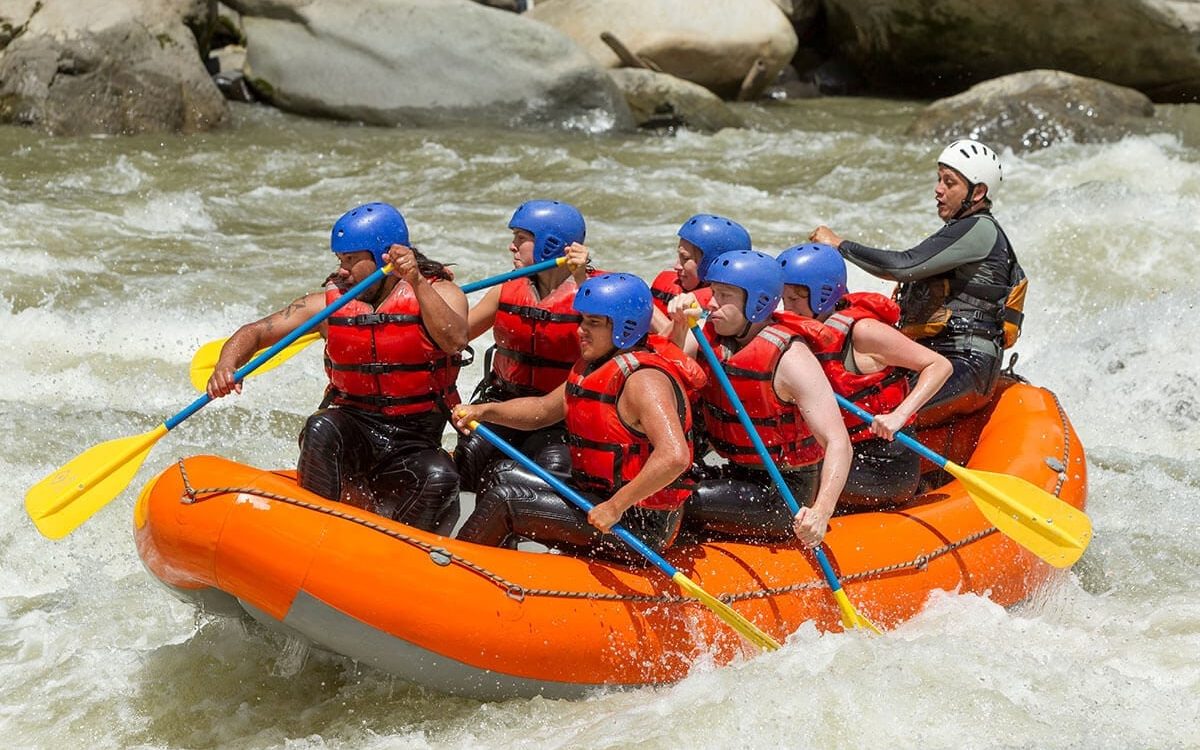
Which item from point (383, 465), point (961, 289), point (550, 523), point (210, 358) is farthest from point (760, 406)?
point (210, 358)

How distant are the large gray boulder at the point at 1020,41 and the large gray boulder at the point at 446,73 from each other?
3795 millimetres

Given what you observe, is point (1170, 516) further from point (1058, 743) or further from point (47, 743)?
point (47, 743)

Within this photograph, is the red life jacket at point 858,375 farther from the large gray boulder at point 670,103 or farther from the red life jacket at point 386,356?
the large gray boulder at point 670,103

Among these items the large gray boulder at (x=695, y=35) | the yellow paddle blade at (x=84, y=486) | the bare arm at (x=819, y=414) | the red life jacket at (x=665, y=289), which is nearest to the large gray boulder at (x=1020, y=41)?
the large gray boulder at (x=695, y=35)

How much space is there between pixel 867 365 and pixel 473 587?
163 cm

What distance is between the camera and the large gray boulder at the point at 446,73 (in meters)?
12.6

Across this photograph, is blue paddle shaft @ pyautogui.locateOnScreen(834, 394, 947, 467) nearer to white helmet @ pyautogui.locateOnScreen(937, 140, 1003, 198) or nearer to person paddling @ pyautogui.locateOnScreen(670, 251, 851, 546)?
person paddling @ pyautogui.locateOnScreen(670, 251, 851, 546)

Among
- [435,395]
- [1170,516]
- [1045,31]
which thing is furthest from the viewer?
[1045,31]

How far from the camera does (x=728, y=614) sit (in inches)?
169

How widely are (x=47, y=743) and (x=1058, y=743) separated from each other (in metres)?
2.90

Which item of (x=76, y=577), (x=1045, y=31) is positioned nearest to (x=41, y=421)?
(x=76, y=577)

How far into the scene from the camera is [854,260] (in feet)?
17.7

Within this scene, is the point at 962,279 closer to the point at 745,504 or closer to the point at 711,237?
the point at 711,237

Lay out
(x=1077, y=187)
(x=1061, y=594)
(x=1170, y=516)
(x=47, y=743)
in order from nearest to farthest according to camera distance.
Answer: (x=47, y=743)
(x=1061, y=594)
(x=1170, y=516)
(x=1077, y=187)
